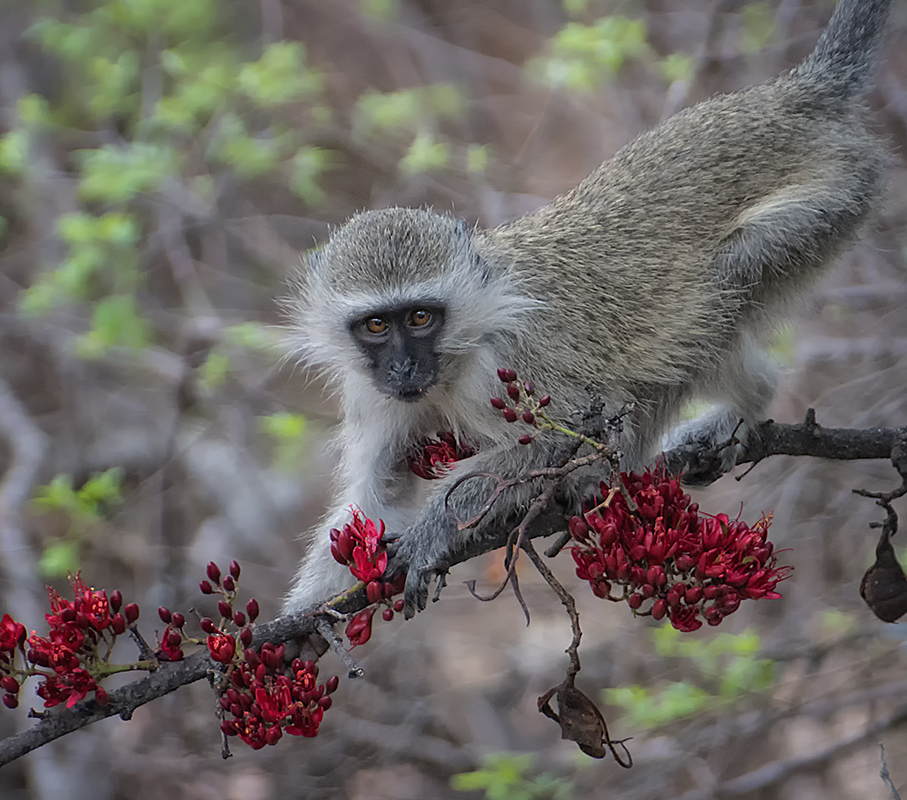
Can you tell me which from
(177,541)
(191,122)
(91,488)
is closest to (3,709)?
(177,541)

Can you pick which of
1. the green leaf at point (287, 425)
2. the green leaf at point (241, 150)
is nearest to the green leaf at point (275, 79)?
the green leaf at point (241, 150)

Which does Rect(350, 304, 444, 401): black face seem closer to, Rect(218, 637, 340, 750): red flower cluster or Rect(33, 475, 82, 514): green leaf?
Rect(218, 637, 340, 750): red flower cluster

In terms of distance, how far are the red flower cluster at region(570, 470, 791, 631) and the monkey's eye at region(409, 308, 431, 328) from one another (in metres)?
1.19

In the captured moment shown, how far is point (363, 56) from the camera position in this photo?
8477mm

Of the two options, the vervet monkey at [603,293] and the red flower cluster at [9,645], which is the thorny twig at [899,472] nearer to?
the vervet monkey at [603,293]

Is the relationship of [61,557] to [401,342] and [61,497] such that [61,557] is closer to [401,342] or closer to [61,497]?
[61,497]

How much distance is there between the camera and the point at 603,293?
3.21 metres

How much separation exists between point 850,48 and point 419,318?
2.09 meters

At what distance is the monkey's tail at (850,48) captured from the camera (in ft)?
11.8

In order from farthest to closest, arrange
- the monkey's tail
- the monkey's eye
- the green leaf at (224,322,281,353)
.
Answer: the green leaf at (224,322,281,353)
the monkey's tail
the monkey's eye

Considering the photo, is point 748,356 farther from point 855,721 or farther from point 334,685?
point 855,721

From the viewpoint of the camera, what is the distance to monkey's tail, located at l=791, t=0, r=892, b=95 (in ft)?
11.8

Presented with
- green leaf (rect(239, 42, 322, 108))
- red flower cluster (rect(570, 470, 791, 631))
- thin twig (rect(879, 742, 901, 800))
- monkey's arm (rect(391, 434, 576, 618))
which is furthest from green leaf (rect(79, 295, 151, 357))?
thin twig (rect(879, 742, 901, 800))

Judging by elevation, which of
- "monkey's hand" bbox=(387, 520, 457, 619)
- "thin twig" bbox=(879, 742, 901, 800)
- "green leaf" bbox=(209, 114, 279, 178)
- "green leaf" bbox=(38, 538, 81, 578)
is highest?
"thin twig" bbox=(879, 742, 901, 800)
